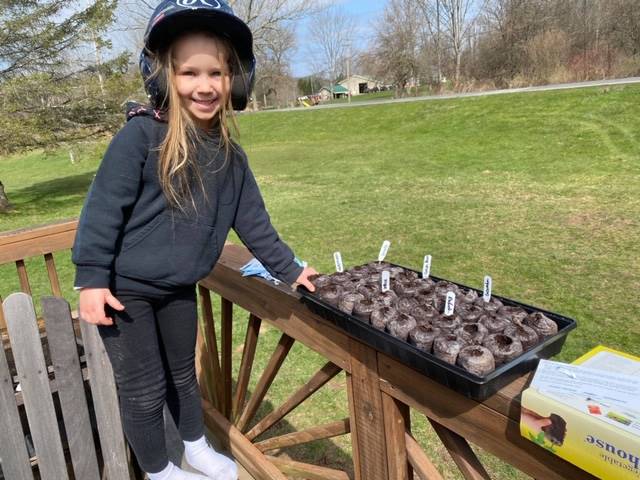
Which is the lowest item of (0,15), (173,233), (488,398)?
(488,398)

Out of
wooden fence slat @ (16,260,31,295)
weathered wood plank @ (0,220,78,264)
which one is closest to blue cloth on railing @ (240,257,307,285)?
weathered wood plank @ (0,220,78,264)

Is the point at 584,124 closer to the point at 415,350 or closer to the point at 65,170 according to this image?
the point at 415,350

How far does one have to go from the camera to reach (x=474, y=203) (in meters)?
7.95

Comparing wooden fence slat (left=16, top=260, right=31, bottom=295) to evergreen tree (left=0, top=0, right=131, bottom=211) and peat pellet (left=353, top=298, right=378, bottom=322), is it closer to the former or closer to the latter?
peat pellet (left=353, top=298, right=378, bottom=322)

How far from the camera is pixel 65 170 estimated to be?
2058cm

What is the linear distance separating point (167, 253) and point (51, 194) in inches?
577

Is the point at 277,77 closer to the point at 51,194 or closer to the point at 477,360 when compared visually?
the point at 51,194

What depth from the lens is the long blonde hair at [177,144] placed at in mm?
1519

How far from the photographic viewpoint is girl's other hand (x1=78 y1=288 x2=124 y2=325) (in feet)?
4.77

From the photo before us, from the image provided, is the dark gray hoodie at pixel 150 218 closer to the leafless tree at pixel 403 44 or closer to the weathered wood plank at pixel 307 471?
the weathered wood plank at pixel 307 471

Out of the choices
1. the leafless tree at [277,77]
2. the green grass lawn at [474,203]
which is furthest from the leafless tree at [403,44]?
the green grass lawn at [474,203]

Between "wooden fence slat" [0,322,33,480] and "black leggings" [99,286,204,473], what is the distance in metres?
0.36

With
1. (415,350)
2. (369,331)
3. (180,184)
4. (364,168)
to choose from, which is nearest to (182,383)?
(180,184)

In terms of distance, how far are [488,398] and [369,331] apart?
35cm
